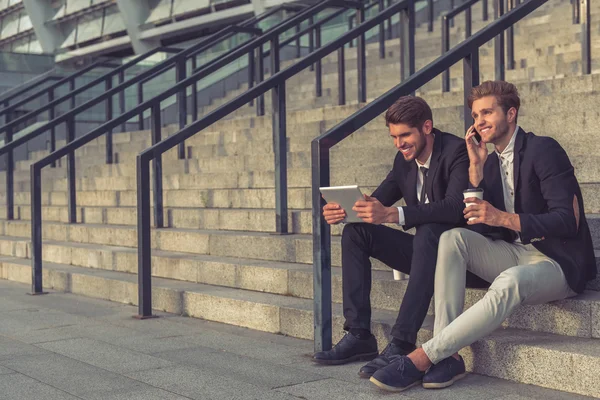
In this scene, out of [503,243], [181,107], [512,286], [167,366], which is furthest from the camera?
[181,107]

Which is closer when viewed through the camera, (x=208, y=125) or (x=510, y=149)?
(x=510, y=149)

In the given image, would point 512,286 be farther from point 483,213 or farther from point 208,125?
point 208,125

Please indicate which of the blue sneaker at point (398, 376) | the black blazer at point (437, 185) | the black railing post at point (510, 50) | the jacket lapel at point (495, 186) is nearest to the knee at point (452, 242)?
the black blazer at point (437, 185)

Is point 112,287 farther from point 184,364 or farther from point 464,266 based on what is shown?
point 464,266

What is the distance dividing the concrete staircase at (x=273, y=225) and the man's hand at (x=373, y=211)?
1.84ft

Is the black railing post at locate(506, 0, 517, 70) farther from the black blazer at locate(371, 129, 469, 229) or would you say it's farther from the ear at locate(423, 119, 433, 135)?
the ear at locate(423, 119, 433, 135)

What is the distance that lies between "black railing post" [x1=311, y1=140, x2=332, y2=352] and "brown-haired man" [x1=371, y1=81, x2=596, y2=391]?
0.66m

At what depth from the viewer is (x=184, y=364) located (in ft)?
13.9

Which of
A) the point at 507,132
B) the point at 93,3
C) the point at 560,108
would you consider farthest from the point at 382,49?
the point at 93,3

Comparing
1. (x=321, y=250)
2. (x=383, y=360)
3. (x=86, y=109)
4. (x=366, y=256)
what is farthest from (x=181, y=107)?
(x=383, y=360)

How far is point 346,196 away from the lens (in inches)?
156

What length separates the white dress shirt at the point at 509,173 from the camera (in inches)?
154

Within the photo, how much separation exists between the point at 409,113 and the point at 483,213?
68cm

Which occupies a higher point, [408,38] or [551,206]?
[408,38]
